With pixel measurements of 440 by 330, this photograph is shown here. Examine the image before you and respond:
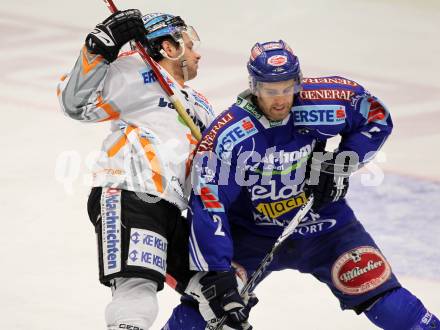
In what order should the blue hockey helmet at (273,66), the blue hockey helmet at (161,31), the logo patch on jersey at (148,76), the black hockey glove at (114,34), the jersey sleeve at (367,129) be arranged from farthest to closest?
1. the blue hockey helmet at (161,31)
2. the logo patch on jersey at (148,76)
3. the jersey sleeve at (367,129)
4. the black hockey glove at (114,34)
5. the blue hockey helmet at (273,66)

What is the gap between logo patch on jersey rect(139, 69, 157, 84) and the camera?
494 centimetres

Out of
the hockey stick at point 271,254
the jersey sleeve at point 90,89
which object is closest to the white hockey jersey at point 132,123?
the jersey sleeve at point 90,89

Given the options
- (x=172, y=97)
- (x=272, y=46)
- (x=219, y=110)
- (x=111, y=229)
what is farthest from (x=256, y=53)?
(x=219, y=110)

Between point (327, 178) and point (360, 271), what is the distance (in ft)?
1.28

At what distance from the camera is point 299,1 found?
1028cm

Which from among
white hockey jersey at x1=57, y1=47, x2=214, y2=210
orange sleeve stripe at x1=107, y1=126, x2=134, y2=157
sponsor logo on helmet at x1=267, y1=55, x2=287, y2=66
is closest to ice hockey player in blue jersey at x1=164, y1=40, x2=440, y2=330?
sponsor logo on helmet at x1=267, y1=55, x2=287, y2=66

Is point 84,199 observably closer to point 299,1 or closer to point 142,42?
point 142,42

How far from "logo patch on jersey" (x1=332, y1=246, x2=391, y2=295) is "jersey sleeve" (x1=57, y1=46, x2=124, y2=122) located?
1081 millimetres

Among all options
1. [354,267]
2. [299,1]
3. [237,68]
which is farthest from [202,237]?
[299,1]

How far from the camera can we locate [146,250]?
4.68 m

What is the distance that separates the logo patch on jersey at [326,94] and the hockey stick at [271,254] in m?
0.41

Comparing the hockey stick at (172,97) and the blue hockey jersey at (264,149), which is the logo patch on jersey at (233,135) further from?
the hockey stick at (172,97)

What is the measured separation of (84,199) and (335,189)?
93.6 inches

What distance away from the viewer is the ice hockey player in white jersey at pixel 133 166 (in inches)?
183
